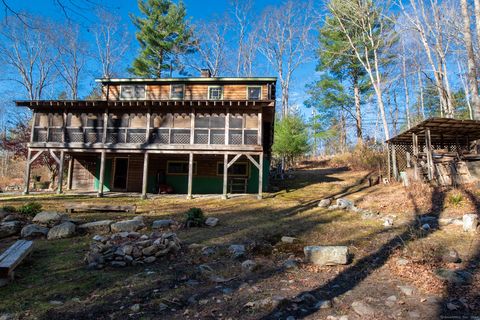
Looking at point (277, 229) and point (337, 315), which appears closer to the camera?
point (337, 315)

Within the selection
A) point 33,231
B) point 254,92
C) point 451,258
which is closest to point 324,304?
point 451,258

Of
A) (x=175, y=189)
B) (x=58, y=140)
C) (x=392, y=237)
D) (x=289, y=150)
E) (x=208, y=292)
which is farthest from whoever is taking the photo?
(x=289, y=150)

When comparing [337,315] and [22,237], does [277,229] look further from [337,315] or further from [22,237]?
[22,237]

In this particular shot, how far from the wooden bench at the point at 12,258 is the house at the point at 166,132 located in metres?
10.2

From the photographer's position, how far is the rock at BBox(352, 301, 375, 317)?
12.6 feet

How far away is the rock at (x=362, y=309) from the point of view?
12.6 feet

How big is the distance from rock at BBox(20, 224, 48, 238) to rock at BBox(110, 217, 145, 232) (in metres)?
1.78

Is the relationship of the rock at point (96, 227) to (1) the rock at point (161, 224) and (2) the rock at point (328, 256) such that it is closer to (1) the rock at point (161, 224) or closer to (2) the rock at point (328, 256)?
(1) the rock at point (161, 224)

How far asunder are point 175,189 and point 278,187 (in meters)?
7.21

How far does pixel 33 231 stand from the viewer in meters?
7.95

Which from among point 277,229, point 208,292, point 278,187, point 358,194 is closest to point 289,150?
point 278,187

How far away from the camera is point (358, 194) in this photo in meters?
15.7

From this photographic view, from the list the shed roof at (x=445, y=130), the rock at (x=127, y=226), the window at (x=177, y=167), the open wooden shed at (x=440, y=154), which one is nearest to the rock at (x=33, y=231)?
the rock at (x=127, y=226)

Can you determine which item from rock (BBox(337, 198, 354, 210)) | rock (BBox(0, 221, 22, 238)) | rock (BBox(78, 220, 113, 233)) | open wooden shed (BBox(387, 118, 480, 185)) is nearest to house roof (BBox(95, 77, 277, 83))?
open wooden shed (BBox(387, 118, 480, 185))
